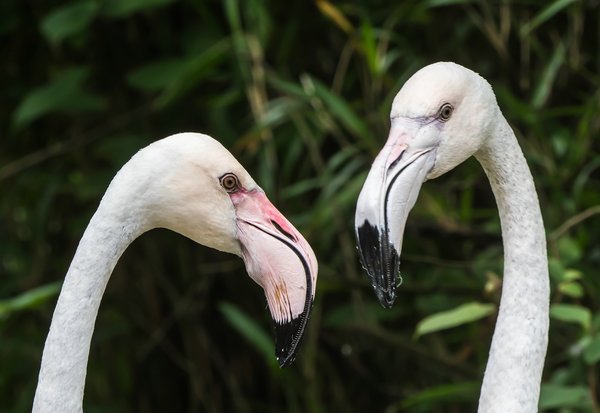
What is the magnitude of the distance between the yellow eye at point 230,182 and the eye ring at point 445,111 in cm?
46

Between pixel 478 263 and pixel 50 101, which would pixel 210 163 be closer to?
pixel 478 263

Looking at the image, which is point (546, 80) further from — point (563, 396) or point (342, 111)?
point (563, 396)

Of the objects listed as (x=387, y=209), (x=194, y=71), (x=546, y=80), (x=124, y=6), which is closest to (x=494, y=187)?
(x=387, y=209)

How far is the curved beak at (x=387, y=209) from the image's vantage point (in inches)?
102

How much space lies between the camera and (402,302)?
4.59m

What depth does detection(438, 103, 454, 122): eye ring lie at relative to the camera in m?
2.72

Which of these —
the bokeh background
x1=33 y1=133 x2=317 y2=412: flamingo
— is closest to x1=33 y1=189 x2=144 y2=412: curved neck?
x1=33 y1=133 x2=317 y2=412: flamingo

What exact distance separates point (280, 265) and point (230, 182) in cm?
21

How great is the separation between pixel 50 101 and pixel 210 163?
200 centimetres

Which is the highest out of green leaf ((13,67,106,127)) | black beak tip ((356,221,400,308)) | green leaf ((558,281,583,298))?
green leaf ((13,67,106,127))

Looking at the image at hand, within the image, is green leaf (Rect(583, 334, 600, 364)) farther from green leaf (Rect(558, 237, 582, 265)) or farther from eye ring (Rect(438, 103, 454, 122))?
eye ring (Rect(438, 103, 454, 122))

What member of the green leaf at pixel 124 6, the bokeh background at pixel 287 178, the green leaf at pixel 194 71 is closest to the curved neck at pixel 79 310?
the bokeh background at pixel 287 178

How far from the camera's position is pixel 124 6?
14.2 feet

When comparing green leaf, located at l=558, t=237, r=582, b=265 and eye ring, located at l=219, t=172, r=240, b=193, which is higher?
eye ring, located at l=219, t=172, r=240, b=193
